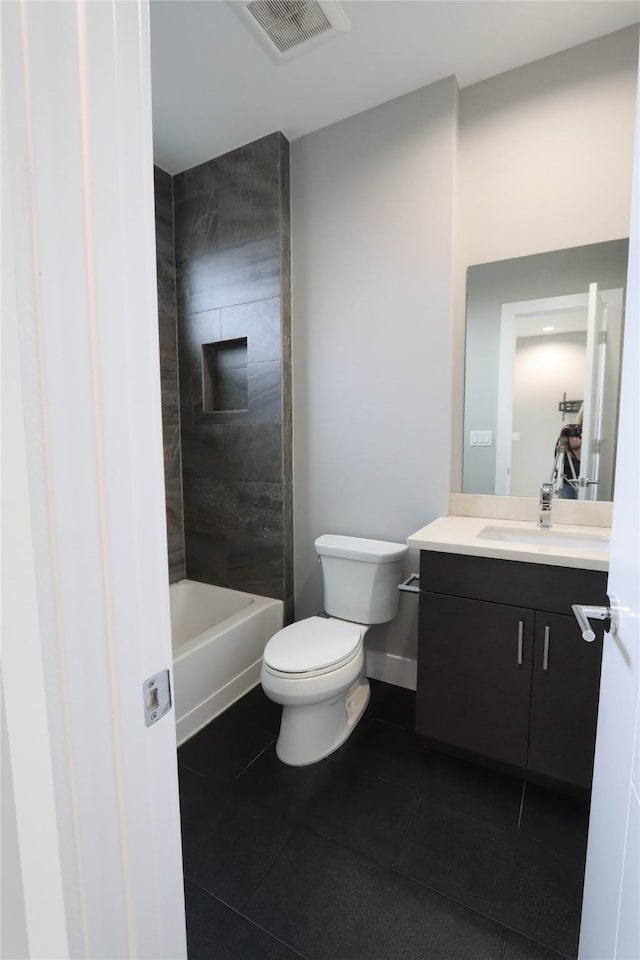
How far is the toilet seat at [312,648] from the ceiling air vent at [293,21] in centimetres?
228

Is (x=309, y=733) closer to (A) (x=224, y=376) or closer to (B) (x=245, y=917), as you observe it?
(B) (x=245, y=917)

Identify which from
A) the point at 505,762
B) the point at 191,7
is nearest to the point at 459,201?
the point at 191,7

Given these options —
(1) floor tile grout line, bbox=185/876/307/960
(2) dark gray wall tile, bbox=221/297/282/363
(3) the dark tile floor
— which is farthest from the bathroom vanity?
(2) dark gray wall tile, bbox=221/297/282/363

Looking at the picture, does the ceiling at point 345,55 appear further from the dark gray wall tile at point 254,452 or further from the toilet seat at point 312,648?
the toilet seat at point 312,648

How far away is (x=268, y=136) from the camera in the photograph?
84.7 inches

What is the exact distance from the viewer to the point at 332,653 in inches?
65.9

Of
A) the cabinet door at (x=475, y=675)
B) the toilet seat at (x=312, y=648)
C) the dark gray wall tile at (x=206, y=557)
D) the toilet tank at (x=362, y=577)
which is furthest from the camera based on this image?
the dark gray wall tile at (x=206, y=557)

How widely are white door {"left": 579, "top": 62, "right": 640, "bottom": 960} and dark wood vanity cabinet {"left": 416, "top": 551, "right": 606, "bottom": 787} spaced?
0.61 m

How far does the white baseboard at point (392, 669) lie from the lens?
215 cm

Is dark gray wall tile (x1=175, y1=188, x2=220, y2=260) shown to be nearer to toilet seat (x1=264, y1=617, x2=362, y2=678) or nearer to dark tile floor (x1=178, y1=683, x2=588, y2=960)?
toilet seat (x1=264, y1=617, x2=362, y2=678)

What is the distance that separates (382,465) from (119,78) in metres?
1.79

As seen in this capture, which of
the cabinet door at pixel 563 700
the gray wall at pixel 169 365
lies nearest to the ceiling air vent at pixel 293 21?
the gray wall at pixel 169 365

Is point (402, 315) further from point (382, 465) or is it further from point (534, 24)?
point (534, 24)

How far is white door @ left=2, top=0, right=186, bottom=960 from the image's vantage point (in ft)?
1.31
